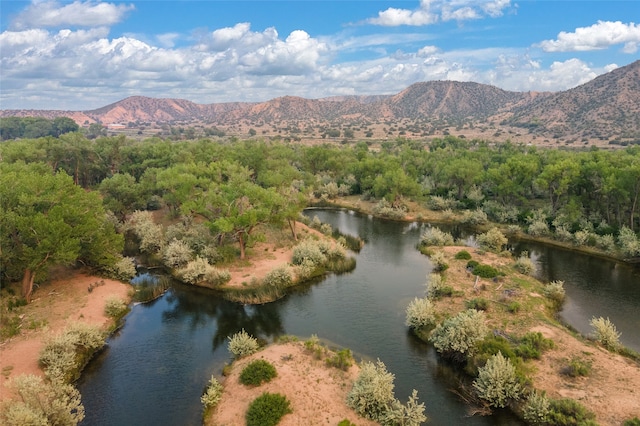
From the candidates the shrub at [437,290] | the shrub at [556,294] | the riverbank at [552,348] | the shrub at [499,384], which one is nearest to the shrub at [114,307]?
the riverbank at [552,348]

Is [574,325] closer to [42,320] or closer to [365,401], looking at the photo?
[365,401]

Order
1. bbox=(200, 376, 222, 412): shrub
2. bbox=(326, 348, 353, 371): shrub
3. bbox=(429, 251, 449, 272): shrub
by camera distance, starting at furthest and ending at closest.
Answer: bbox=(429, 251, 449, 272): shrub < bbox=(326, 348, 353, 371): shrub < bbox=(200, 376, 222, 412): shrub

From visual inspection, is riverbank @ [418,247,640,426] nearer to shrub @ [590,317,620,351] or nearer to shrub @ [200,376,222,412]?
shrub @ [590,317,620,351]

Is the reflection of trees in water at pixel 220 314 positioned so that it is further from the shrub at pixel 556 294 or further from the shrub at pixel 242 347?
the shrub at pixel 556 294

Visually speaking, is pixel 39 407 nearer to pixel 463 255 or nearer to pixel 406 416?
pixel 406 416

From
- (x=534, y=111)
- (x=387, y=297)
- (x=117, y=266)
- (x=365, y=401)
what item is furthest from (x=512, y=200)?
(x=534, y=111)

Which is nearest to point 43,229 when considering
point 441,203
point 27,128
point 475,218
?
point 475,218

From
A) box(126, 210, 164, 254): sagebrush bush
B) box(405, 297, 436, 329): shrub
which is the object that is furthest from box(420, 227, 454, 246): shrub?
box(126, 210, 164, 254): sagebrush bush
